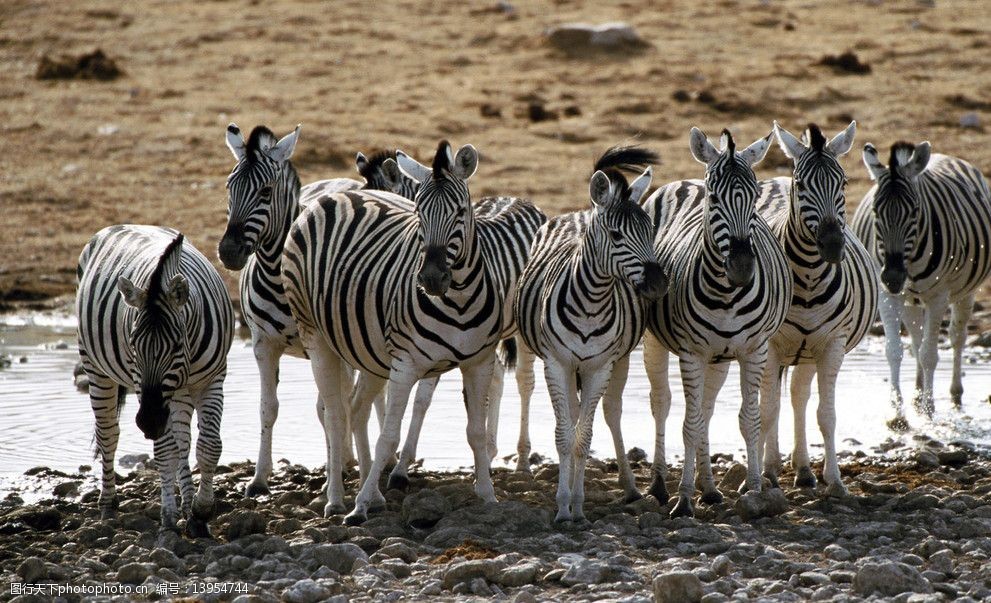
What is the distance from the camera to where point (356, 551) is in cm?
677

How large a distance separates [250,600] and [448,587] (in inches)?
34.8

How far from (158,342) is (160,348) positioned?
1.2 inches

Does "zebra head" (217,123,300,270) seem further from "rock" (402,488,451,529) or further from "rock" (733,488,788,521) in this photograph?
"rock" (733,488,788,521)

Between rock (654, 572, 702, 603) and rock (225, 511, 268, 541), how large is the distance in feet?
7.98

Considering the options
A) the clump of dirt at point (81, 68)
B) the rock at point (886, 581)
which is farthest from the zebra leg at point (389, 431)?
the clump of dirt at point (81, 68)

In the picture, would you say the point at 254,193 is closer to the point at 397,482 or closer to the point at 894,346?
the point at 397,482

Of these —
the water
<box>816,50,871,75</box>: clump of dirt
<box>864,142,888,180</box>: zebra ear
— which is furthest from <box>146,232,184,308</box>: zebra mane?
<box>816,50,871,75</box>: clump of dirt

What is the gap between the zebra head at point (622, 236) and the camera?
7148 millimetres

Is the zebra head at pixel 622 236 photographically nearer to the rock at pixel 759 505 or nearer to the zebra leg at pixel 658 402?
the zebra leg at pixel 658 402

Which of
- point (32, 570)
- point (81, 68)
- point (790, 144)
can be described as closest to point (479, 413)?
point (790, 144)

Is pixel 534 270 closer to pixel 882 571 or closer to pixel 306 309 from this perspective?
pixel 306 309

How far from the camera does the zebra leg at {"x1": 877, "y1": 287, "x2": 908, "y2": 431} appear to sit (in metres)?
10.3

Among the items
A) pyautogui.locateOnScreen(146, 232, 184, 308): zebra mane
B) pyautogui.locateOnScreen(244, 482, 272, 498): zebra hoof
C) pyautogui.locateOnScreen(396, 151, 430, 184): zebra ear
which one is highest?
pyautogui.locateOnScreen(396, 151, 430, 184): zebra ear

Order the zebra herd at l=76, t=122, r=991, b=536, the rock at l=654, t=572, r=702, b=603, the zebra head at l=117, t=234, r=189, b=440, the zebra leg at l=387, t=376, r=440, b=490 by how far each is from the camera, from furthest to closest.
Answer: the zebra leg at l=387, t=376, r=440, b=490 < the zebra herd at l=76, t=122, r=991, b=536 < the zebra head at l=117, t=234, r=189, b=440 < the rock at l=654, t=572, r=702, b=603
